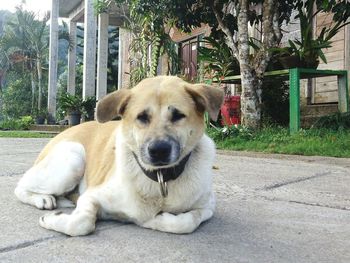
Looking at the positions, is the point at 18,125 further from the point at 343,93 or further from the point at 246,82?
the point at 343,93

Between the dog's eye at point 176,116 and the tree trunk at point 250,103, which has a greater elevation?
the tree trunk at point 250,103

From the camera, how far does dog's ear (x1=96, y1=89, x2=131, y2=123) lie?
2351 millimetres

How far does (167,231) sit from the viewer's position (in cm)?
212

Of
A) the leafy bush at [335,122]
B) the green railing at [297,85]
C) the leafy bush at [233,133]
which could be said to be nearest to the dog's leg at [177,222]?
the leafy bush at [233,133]

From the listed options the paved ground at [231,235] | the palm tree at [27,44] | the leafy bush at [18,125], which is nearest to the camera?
the paved ground at [231,235]

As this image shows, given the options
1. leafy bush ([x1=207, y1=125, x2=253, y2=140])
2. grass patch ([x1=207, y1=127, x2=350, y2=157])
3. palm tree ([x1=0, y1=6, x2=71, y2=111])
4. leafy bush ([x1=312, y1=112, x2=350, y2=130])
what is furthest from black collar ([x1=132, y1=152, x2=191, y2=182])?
palm tree ([x1=0, y1=6, x2=71, y2=111])

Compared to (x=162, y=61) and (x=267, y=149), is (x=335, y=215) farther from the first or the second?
(x=162, y=61)

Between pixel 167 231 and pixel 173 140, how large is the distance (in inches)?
17.3

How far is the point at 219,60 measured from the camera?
336 inches

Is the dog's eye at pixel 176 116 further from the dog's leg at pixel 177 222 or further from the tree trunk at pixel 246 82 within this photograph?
the tree trunk at pixel 246 82

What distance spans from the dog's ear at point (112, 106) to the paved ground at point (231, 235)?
0.57m

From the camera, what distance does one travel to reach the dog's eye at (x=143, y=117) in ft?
7.33

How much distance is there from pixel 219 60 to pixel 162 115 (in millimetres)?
6508

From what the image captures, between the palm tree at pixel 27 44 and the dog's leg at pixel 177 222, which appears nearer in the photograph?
the dog's leg at pixel 177 222
